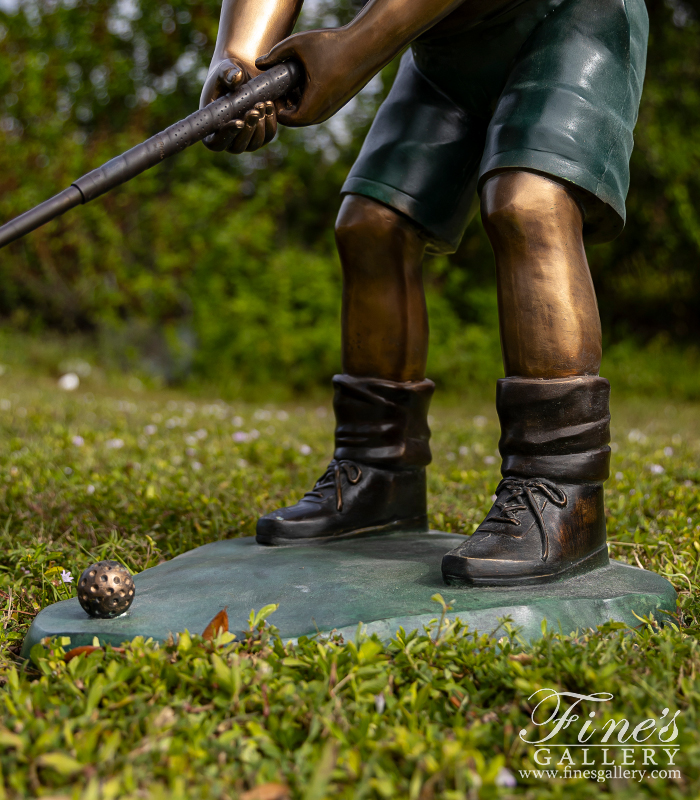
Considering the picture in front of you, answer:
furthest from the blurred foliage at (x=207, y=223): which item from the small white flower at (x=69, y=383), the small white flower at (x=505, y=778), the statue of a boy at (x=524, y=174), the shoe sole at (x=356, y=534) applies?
the small white flower at (x=505, y=778)

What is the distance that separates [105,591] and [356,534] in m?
0.83

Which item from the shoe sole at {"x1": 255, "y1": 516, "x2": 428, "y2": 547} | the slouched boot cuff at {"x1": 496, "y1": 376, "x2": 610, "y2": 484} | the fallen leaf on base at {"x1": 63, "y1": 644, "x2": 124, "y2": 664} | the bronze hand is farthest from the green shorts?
the fallen leaf on base at {"x1": 63, "y1": 644, "x2": 124, "y2": 664}

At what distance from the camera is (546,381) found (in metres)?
1.72

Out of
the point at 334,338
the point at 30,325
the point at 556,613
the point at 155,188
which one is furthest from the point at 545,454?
the point at 30,325

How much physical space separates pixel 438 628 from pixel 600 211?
3.53ft

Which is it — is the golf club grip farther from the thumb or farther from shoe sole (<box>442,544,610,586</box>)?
shoe sole (<box>442,544,610,586</box>)

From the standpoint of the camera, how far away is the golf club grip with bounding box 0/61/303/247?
5.25 feet

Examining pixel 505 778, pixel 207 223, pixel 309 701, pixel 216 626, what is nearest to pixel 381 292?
pixel 216 626

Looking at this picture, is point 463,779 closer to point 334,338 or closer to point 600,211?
point 600,211

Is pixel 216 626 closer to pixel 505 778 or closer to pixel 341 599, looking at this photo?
pixel 341 599

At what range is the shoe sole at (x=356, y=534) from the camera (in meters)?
2.05

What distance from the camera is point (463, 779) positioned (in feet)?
3.46

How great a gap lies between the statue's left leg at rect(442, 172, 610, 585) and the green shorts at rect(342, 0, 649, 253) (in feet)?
0.28

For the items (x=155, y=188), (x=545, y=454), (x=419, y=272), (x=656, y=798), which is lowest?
(x=656, y=798)
